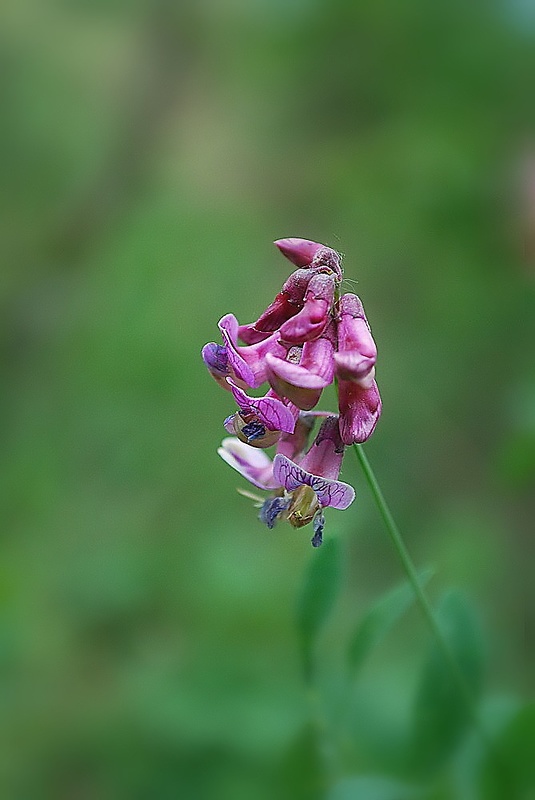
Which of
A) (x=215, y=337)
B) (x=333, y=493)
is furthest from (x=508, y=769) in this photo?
(x=215, y=337)

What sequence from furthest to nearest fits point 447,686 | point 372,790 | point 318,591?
point 372,790, point 447,686, point 318,591

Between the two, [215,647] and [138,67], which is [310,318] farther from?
[138,67]

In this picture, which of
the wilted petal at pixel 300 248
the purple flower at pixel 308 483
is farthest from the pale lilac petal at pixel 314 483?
the wilted petal at pixel 300 248

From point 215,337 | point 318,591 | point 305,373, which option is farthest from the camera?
point 215,337

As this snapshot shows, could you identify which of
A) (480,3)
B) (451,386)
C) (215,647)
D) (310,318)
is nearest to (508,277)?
(451,386)

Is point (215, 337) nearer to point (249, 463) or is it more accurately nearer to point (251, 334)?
point (249, 463)

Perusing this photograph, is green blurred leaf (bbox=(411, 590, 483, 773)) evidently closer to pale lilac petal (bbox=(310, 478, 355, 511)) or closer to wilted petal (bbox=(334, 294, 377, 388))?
pale lilac petal (bbox=(310, 478, 355, 511))

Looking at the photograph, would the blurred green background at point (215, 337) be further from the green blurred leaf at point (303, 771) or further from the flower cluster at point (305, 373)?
the flower cluster at point (305, 373)

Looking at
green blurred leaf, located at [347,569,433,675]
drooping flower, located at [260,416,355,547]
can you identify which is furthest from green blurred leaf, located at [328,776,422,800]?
drooping flower, located at [260,416,355,547]
